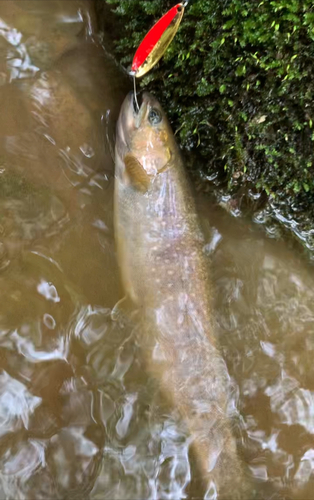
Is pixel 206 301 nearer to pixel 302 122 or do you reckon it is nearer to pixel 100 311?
pixel 100 311

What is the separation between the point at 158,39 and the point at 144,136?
594 millimetres

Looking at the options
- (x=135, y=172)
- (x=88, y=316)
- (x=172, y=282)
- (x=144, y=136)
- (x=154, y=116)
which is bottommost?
(x=88, y=316)

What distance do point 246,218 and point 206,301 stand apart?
67 cm

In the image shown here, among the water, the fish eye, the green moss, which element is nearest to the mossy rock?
the green moss

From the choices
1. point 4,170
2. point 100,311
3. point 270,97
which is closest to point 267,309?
point 100,311

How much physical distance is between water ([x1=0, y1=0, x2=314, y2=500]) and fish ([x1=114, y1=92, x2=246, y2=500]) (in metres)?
0.09

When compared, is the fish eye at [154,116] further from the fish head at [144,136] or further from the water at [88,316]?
the water at [88,316]

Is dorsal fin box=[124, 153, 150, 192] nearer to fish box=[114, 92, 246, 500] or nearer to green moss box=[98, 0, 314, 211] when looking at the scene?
fish box=[114, 92, 246, 500]

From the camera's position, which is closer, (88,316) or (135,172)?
(88,316)

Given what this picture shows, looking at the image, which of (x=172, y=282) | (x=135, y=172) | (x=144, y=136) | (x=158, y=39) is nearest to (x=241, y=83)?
(x=158, y=39)

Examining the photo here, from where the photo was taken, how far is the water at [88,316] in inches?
→ 93.4

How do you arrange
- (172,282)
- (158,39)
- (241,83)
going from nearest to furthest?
1. (158,39)
2. (241,83)
3. (172,282)

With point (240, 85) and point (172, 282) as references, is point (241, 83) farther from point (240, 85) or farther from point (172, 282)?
point (172, 282)

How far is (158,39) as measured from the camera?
8.10 ft
